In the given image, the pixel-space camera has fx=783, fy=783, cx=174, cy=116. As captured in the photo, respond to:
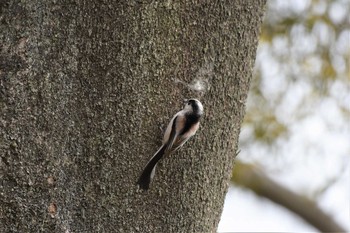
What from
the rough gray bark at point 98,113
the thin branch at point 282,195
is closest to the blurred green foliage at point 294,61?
the thin branch at point 282,195

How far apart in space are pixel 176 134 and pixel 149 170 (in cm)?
10

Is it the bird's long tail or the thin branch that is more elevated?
the thin branch

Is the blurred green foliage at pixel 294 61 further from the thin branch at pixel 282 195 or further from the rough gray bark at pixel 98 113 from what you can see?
the rough gray bark at pixel 98 113

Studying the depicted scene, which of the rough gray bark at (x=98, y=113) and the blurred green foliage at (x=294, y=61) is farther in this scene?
the blurred green foliage at (x=294, y=61)

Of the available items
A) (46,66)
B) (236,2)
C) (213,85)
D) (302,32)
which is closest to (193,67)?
(213,85)

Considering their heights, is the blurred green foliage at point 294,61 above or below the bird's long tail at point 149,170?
above

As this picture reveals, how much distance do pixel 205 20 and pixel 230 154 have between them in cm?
34

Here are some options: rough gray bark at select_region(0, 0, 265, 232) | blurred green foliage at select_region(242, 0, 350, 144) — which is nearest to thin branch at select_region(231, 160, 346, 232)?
blurred green foliage at select_region(242, 0, 350, 144)

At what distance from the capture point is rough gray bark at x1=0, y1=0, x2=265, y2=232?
1.74 metres

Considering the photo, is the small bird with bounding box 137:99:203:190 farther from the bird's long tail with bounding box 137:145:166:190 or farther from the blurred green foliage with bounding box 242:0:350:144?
the blurred green foliage with bounding box 242:0:350:144

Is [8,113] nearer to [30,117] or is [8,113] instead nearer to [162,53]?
[30,117]

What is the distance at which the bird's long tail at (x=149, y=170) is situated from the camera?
1.76 m

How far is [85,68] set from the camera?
69.9 inches

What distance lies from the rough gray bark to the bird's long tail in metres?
0.01
